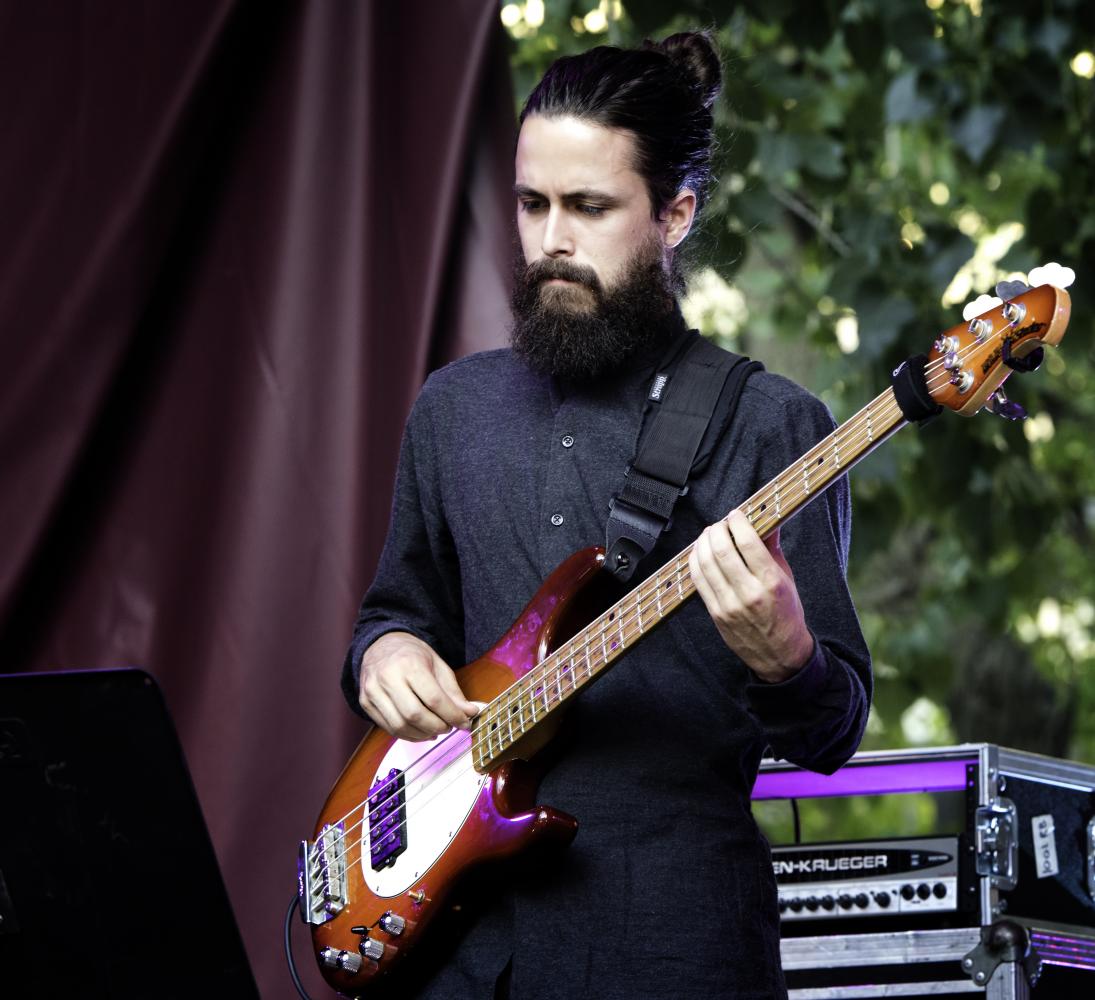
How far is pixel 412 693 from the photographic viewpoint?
2.03 metres

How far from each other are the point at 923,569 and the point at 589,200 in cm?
528

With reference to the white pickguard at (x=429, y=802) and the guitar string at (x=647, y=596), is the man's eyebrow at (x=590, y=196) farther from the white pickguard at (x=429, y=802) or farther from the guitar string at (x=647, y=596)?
the white pickguard at (x=429, y=802)

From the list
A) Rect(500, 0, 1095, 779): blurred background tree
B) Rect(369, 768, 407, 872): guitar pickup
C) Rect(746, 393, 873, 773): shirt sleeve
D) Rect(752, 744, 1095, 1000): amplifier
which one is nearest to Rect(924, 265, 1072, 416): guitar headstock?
Rect(746, 393, 873, 773): shirt sleeve

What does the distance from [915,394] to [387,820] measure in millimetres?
848

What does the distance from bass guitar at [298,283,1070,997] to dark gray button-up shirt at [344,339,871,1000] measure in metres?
0.06

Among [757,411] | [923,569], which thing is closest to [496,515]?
[757,411]

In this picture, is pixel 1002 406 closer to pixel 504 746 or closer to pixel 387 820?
pixel 504 746

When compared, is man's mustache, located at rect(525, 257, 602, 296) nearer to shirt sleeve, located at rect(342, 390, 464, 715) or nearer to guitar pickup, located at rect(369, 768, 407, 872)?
shirt sleeve, located at rect(342, 390, 464, 715)

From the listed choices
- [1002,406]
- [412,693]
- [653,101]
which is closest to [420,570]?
[412,693]

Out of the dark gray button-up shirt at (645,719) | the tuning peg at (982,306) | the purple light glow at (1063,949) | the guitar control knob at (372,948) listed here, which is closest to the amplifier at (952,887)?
the purple light glow at (1063,949)

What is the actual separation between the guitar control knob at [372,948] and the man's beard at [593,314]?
77 centimetres

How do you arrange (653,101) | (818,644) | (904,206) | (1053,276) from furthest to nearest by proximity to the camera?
(904,206) → (653,101) → (818,644) → (1053,276)

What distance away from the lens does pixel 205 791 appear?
8.58ft

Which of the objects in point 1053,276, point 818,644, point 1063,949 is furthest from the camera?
point 1063,949
